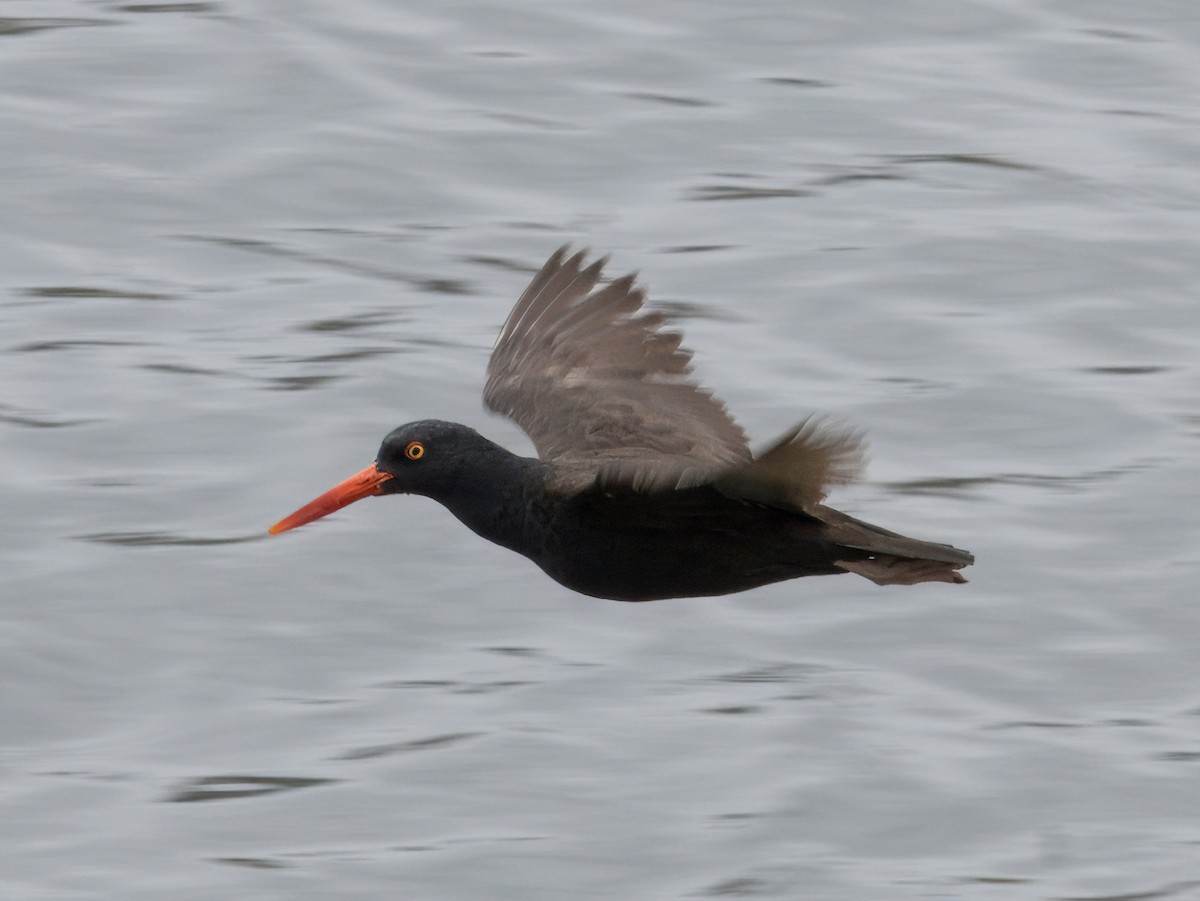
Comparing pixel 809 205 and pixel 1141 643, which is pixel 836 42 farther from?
pixel 1141 643

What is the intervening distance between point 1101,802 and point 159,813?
161 inches

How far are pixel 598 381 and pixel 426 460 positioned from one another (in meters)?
1.20

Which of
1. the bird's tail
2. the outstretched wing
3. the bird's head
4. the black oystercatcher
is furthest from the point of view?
the outstretched wing

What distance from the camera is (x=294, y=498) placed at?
490 inches

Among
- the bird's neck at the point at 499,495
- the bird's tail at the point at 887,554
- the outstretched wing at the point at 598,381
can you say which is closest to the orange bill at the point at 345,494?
the bird's neck at the point at 499,495

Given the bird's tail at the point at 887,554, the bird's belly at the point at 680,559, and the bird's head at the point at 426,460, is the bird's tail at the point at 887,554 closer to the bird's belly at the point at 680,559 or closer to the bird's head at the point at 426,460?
the bird's belly at the point at 680,559

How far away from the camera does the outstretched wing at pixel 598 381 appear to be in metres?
8.93

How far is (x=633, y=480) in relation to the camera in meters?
7.23

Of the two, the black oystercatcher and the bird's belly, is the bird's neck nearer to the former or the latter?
the black oystercatcher

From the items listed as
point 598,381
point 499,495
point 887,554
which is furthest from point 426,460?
point 887,554

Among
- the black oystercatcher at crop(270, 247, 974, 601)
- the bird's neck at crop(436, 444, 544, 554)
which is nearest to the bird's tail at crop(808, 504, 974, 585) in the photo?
the black oystercatcher at crop(270, 247, 974, 601)

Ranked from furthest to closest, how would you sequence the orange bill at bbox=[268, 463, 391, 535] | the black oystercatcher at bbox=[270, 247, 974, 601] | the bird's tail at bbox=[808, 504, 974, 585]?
the orange bill at bbox=[268, 463, 391, 535] → the bird's tail at bbox=[808, 504, 974, 585] → the black oystercatcher at bbox=[270, 247, 974, 601]

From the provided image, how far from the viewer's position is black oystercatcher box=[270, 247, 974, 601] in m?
7.29

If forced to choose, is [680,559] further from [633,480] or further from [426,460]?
[426,460]
